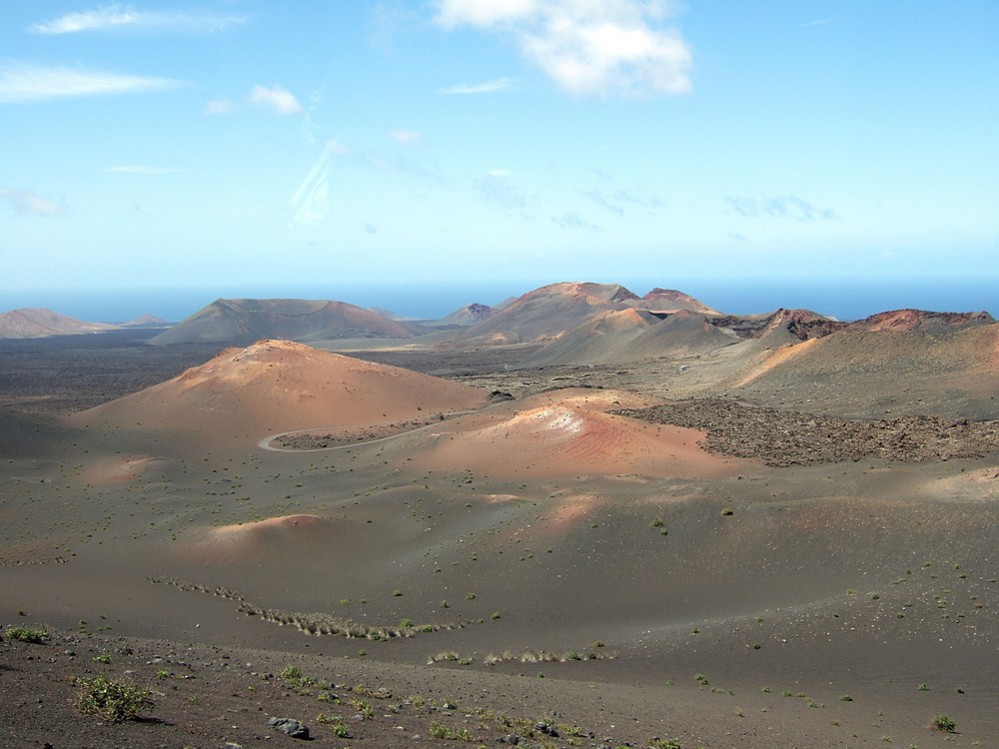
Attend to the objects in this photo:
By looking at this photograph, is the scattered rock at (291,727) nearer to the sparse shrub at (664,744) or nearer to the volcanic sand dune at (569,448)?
the sparse shrub at (664,744)

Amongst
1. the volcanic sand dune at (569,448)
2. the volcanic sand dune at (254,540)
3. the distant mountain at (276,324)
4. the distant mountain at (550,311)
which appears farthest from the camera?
the distant mountain at (276,324)

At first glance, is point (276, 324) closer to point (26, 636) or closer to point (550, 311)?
point (550, 311)

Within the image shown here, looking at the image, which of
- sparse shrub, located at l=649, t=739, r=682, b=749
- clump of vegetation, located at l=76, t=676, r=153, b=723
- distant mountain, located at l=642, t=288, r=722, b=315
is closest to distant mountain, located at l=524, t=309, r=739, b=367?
distant mountain, located at l=642, t=288, r=722, b=315

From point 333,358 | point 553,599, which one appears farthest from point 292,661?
point 333,358

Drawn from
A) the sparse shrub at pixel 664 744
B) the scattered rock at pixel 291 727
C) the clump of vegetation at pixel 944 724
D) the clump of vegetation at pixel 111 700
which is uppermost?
the clump of vegetation at pixel 111 700

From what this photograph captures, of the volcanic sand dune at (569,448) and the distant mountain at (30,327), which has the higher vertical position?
the distant mountain at (30,327)

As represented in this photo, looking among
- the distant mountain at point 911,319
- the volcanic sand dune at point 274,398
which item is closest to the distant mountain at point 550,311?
the distant mountain at point 911,319
